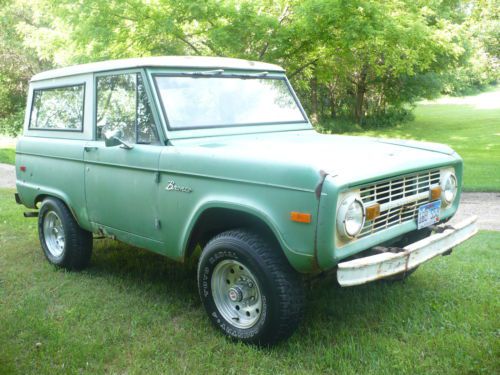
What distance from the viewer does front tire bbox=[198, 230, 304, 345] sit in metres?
3.40

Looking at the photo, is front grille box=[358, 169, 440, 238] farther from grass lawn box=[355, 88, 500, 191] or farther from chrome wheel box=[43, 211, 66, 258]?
grass lawn box=[355, 88, 500, 191]

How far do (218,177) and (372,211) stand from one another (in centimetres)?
106

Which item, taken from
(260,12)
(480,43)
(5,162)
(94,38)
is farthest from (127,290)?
(480,43)

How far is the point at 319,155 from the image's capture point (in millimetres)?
3453

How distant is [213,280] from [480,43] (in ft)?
64.9

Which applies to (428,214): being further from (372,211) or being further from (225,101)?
(225,101)

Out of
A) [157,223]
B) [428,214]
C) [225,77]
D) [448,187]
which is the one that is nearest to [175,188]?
[157,223]

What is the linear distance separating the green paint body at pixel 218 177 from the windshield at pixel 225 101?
0.29 feet

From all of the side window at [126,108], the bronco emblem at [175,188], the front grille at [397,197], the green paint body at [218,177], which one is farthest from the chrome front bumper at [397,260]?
the side window at [126,108]

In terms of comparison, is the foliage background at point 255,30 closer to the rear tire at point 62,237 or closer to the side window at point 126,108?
the rear tire at point 62,237

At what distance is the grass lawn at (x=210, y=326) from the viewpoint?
3.42 meters

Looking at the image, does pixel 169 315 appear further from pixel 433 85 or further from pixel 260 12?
pixel 433 85

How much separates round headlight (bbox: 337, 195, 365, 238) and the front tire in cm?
51

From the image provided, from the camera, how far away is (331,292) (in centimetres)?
457
